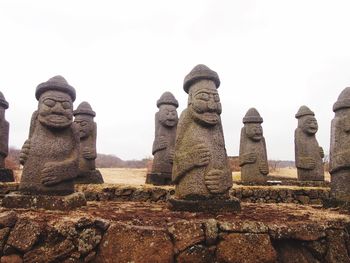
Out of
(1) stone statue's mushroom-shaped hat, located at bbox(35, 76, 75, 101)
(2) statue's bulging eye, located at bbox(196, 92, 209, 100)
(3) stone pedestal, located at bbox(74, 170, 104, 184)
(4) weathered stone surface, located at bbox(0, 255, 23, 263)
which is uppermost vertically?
(1) stone statue's mushroom-shaped hat, located at bbox(35, 76, 75, 101)

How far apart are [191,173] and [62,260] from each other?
8.36 feet

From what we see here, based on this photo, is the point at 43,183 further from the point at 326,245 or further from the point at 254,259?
the point at 326,245

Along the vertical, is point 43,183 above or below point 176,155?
below

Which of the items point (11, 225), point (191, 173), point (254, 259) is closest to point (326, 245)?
point (254, 259)

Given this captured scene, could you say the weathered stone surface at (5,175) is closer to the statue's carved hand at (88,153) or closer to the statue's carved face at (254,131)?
the statue's carved hand at (88,153)

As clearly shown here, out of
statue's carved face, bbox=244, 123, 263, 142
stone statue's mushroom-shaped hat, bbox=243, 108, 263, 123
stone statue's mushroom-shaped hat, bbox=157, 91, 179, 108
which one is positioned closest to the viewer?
stone statue's mushroom-shaped hat, bbox=157, 91, 179, 108

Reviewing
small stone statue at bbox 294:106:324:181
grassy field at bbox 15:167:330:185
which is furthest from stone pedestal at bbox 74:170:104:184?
small stone statue at bbox 294:106:324:181

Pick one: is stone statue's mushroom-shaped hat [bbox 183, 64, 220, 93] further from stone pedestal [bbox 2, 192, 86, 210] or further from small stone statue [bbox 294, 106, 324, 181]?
small stone statue [bbox 294, 106, 324, 181]

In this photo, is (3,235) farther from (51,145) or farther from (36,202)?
(51,145)

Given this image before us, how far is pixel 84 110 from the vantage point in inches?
456

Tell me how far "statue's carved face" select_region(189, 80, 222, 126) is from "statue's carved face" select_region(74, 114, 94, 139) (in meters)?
5.92

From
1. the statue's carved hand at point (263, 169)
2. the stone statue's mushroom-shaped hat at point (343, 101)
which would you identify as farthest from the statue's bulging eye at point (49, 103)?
the statue's carved hand at point (263, 169)

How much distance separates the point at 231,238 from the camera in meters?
4.72

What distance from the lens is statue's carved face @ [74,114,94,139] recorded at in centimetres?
1145
